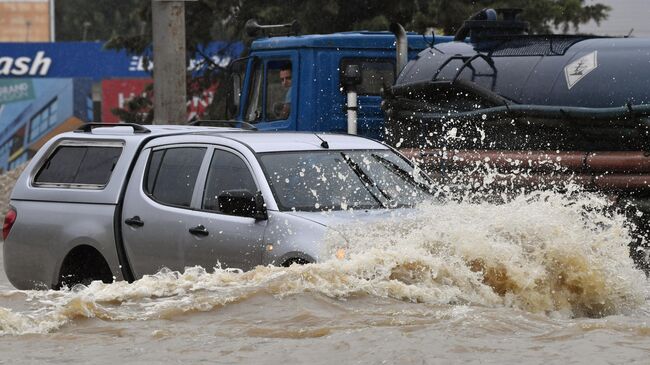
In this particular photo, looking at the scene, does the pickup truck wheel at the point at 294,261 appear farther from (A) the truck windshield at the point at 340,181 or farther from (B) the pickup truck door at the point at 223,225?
(A) the truck windshield at the point at 340,181

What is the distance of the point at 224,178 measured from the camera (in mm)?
9969

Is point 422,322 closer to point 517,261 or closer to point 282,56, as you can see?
point 517,261

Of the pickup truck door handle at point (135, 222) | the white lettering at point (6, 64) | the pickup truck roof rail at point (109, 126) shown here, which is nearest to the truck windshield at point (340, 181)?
the pickup truck door handle at point (135, 222)

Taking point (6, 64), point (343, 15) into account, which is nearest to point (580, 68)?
point (343, 15)

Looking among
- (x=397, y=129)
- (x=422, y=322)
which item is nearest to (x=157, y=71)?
(x=397, y=129)

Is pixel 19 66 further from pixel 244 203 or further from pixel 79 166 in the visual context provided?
pixel 244 203

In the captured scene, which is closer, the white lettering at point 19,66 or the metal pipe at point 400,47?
the metal pipe at point 400,47

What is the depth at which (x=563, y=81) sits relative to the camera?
12.5 metres

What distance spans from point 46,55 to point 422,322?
32.3 meters

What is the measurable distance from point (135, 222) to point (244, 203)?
1112 millimetres

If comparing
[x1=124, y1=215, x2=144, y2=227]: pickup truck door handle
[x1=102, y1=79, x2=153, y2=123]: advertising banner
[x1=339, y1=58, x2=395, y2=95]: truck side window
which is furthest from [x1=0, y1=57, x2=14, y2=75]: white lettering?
[x1=124, y1=215, x2=144, y2=227]: pickup truck door handle

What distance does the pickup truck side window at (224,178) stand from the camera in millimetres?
9836

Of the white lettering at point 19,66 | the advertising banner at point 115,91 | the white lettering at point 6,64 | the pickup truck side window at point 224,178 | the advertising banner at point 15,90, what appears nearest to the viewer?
the pickup truck side window at point 224,178

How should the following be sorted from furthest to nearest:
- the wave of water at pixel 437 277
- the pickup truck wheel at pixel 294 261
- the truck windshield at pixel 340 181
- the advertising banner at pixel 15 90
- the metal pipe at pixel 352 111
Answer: the advertising banner at pixel 15 90 → the metal pipe at pixel 352 111 → the truck windshield at pixel 340 181 → the pickup truck wheel at pixel 294 261 → the wave of water at pixel 437 277
